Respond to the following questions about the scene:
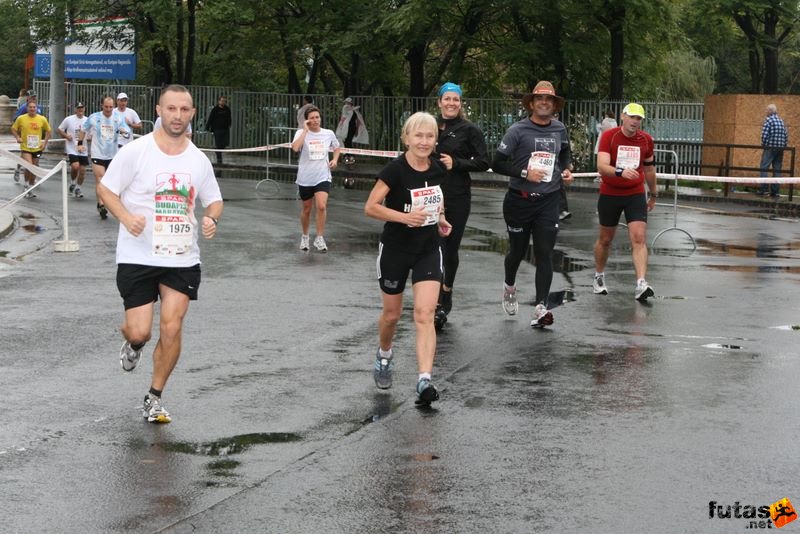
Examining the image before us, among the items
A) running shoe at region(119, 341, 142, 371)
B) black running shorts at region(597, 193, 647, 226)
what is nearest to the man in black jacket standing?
black running shorts at region(597, 193, 647, 226)

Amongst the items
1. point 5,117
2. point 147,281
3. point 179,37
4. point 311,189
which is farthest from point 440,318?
point 5,117

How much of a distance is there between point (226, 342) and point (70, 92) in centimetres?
4174

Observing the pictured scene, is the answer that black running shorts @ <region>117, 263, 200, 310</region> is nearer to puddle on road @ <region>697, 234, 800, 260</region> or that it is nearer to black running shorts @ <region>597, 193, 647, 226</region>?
black running shorts @ <region>597, 193, 647, 226</region>

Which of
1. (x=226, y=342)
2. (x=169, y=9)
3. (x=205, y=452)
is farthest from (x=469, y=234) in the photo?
(x=169, y=9)

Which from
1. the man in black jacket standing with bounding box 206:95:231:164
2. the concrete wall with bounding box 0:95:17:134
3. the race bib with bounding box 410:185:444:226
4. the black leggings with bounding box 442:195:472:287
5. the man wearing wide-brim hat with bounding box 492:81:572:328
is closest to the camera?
the race bib with bounding box 410:185:444:226

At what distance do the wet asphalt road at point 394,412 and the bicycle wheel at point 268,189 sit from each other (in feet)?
39.0

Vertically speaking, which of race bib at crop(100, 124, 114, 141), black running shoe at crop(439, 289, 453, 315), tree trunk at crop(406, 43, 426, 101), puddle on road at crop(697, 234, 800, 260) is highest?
tree trunk at crop(406, 43, 426, 101)

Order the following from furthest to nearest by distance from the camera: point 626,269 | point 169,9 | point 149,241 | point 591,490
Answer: point 169,9
point 626,269
point 149,241
point 591,490

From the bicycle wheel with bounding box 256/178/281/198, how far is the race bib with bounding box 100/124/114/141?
4248 millimetres

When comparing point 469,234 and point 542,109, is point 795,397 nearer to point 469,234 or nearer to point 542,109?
point 542,109

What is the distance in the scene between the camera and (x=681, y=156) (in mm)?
32688

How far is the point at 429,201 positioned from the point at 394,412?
1345 mm

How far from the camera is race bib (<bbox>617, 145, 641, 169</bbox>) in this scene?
12.5 m

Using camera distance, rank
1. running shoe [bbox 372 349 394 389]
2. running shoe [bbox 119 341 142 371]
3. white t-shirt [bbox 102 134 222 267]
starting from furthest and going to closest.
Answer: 1. running shoe [bbox 372 349 394 389]
2. running shoe [bbox 119 341 142 371]
3. white t-shirt [bbox 102 134 222 267]
